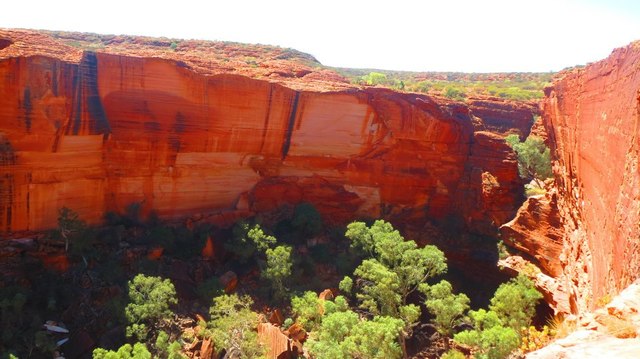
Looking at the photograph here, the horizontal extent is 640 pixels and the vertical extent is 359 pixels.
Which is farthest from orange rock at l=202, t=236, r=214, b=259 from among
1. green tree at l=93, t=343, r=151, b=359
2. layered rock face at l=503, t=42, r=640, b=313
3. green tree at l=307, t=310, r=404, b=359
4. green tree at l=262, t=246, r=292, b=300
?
layered rock face at l=503, t=42, r=640, b=313

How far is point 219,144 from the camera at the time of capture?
2022cm

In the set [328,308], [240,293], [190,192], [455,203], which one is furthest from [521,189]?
[190,192]

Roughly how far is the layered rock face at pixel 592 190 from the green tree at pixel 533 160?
223 cm

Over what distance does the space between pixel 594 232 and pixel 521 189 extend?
36.0 feet

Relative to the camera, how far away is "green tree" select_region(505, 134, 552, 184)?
77.6 ft

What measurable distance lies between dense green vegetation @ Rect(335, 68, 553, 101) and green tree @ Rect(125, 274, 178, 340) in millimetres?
16749

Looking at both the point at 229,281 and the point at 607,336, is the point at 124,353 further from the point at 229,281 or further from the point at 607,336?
the point at 607,336

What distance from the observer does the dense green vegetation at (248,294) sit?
13406 mm

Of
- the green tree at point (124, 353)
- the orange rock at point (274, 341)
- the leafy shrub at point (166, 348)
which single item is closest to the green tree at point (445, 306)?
the orange rock at point (274, 341)

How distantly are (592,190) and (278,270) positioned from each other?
38.8ft

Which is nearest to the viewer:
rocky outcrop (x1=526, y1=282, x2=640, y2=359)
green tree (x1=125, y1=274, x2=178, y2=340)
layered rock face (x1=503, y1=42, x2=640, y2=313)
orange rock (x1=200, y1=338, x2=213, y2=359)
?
rocky outcrop (x1=526, y1=282, x2=640, y2=359)

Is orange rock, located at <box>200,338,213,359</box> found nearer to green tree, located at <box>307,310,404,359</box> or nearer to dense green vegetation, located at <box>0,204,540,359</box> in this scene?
dense green vegetation, located at <box>0,204,540,359</box>

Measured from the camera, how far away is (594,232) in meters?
12.5

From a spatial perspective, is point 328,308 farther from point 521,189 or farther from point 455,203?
point 521,189
